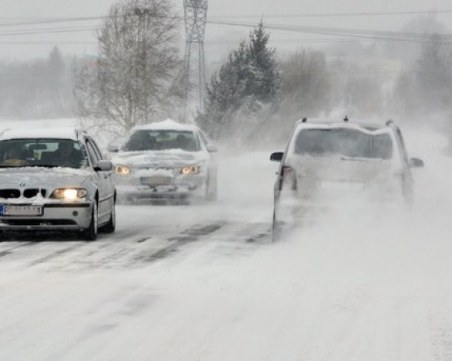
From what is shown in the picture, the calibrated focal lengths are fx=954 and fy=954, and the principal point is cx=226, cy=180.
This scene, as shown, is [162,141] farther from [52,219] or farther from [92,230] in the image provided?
[52,219]

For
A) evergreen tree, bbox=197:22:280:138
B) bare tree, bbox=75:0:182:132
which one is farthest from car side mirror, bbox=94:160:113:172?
evergreen tree, bbox=197:22:280:138

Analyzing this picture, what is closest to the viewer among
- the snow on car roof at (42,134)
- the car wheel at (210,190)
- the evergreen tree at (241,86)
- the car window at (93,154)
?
the snow on car roof at (42,134)

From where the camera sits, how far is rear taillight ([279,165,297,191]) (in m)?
11.7

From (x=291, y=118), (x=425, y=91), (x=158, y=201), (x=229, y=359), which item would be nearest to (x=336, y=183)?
(x=229, y=359)

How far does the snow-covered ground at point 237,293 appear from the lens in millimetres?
5921

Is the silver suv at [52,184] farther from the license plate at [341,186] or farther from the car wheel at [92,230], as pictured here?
the license plate at [341,186]

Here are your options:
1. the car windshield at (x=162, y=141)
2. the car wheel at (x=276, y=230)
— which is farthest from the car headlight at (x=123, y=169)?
the car wheel at (x=276, y=230)

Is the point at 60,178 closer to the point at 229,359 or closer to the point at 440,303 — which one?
the point at 440,303

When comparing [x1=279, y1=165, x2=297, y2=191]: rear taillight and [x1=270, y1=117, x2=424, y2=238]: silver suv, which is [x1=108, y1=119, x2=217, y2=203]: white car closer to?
[x1=270, y1=117, x2=424, y2=238]: silver suv

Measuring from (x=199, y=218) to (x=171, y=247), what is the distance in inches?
194

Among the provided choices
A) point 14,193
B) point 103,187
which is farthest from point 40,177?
point 103,187

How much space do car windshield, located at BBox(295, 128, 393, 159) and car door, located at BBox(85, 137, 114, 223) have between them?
2980mm

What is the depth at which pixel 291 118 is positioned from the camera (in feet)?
275

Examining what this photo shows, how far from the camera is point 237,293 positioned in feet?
26.1
